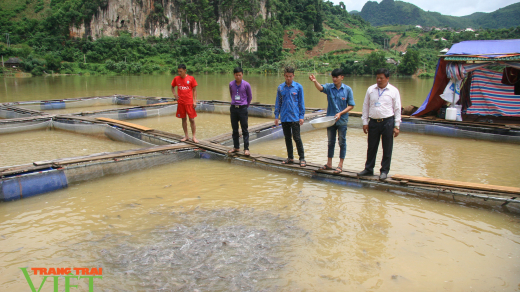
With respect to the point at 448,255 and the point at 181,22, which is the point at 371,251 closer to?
the point at 448,255

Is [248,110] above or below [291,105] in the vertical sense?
below

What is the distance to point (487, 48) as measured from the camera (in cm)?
872

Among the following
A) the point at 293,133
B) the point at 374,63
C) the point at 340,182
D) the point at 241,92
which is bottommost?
the point at 340,182

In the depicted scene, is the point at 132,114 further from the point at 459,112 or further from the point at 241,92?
the point at 459,112

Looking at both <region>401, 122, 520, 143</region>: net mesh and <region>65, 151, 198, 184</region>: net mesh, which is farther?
<region>401, 122, 520, 143</region>: net mesh

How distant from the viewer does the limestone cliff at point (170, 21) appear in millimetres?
70125

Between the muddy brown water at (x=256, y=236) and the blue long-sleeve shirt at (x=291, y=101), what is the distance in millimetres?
969

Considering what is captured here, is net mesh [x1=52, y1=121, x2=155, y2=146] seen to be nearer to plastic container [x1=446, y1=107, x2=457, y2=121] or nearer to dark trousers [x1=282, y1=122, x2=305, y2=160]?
dark trousers [x1=282, y1=122, x2=305, y2=160]

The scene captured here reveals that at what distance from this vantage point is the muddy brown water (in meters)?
2.82

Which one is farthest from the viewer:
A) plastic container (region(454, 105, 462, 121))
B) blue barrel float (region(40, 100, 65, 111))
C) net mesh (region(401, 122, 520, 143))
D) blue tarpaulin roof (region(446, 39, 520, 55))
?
blue barrel float (region(40, 100, 65, 111))

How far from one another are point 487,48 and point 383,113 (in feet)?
20.6

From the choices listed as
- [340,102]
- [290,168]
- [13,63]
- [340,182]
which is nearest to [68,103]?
[290,168]

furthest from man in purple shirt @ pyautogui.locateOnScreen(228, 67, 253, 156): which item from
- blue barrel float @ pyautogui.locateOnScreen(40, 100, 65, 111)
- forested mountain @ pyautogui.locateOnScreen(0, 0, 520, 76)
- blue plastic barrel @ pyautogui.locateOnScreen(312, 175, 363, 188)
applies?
forested mountain @ pyautogui.locateOnScreen(0, 0, 520, 76)

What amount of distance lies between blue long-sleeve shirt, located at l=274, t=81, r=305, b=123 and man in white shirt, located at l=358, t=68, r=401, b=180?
3.46ft
